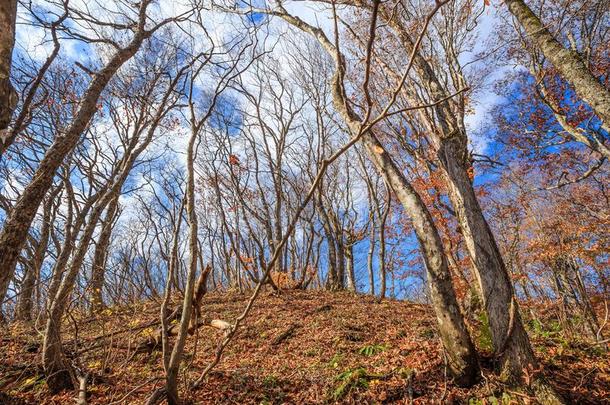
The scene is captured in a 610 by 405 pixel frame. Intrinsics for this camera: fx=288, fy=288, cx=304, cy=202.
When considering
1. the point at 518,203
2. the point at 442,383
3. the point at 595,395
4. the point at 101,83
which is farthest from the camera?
the point at 518,203

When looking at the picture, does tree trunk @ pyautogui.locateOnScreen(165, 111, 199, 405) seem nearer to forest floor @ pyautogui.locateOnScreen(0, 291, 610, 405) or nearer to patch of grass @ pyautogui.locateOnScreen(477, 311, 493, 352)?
forest floor @ pyautogui.locateOnScreen(0, 291, 610, 405)

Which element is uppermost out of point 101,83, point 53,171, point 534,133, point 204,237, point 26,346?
point 534,133

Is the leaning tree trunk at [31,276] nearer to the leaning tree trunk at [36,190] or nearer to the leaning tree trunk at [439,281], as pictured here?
the leaning tree trunk at [36,190]

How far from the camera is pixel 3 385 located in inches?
125

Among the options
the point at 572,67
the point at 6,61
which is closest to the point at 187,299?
the point at 6,61

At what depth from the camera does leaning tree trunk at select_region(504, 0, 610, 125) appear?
399cm

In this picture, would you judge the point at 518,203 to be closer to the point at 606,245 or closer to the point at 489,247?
the point at 606,245

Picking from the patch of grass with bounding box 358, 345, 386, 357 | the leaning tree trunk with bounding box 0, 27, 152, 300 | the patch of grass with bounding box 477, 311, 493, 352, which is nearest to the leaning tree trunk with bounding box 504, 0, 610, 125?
the patch of grass with bounding box 477, 311, 493, 352

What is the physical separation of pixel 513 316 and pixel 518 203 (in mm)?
14238

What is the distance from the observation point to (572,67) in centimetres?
419

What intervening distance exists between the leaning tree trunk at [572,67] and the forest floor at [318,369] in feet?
10.6

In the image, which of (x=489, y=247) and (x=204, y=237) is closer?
(x=489, y=247)

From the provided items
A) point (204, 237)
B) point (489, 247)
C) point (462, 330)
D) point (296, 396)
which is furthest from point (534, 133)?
point (204, 237)

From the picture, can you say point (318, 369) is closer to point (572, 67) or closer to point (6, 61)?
point (6, 61)
